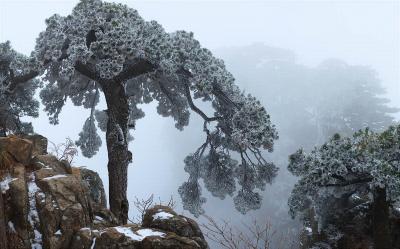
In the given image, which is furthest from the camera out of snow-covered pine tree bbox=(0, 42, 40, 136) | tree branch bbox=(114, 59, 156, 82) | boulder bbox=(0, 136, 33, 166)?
tree branch bbox=(114, 59, 156, 82)

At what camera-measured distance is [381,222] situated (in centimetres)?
922

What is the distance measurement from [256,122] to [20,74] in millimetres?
6725

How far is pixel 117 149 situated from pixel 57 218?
15.0 ft

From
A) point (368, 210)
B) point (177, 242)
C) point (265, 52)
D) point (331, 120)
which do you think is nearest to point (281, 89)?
point (265, 52)

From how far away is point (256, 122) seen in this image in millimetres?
11023

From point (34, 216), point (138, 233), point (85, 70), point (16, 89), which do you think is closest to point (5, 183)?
point (34, 216)

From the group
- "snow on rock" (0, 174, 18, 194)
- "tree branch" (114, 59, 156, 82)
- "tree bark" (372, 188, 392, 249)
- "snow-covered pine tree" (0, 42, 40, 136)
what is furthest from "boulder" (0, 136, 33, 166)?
"tree bark" (372, 188, 392, 249)

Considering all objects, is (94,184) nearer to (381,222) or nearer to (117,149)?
(117,149)

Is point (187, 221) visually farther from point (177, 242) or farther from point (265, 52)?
point (265, 52)

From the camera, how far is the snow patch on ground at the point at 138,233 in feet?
24.2

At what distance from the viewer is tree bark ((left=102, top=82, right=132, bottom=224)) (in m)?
11.6

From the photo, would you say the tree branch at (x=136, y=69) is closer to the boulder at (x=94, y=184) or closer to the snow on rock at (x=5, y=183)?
the boulder at (x=94, y=184)

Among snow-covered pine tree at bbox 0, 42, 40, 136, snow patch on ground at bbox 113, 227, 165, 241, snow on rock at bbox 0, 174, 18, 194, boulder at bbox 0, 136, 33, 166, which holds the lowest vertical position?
snow patch on ground at bbox 113, 227, 165, 241

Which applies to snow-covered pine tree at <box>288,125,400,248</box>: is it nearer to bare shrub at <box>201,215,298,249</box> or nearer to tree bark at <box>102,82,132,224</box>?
bare shrub at <box>201,215,298,249</box>
